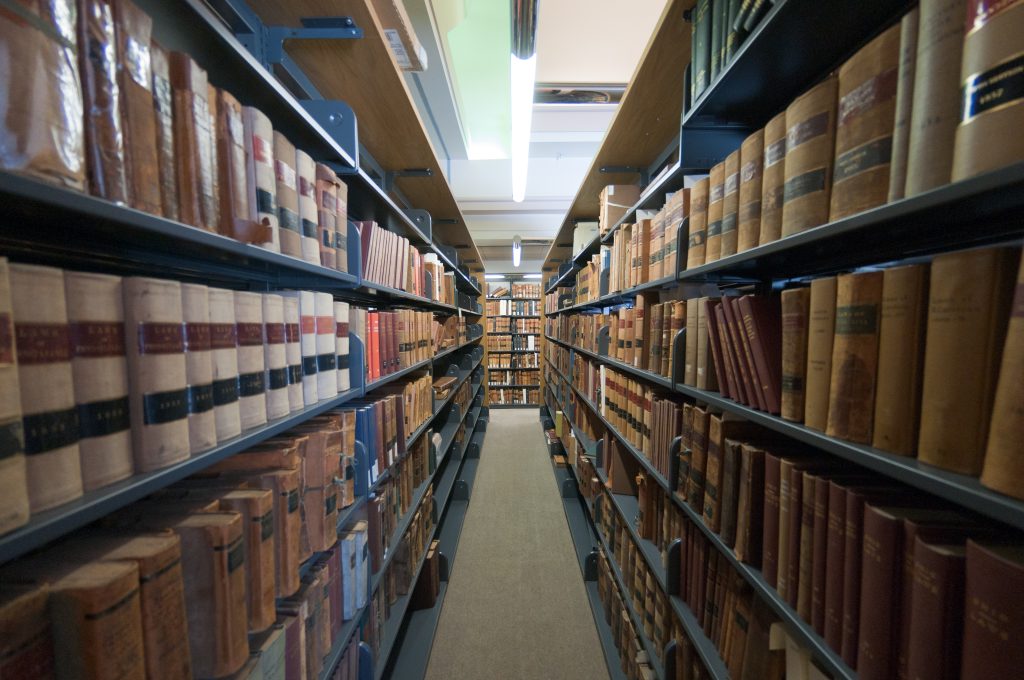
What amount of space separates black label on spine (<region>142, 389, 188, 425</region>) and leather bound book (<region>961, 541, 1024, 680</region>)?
1030 millimetres

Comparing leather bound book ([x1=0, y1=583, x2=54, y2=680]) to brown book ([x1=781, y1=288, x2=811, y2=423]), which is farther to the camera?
brown book ([x1=781, y1=288, x2=811, y2=423])

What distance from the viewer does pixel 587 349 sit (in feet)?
8.70

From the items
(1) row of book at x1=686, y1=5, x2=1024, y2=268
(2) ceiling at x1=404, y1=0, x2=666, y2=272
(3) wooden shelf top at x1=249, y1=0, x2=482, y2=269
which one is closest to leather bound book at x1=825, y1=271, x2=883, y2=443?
(1) row of book at x1=686, y1=5, x2=1024, y2=268

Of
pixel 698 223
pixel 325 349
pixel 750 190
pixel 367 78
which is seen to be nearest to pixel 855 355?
pixel 750 190

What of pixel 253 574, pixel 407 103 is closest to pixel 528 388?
pixel 407 103

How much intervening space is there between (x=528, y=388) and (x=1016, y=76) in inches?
268

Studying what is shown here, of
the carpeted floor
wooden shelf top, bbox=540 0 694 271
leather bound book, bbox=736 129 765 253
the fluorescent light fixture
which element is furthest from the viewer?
the carpeted floor

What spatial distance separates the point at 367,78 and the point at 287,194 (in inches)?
27.7

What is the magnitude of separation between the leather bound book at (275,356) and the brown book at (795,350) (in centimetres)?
105

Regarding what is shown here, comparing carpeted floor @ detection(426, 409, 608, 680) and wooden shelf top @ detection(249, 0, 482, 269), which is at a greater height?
wooden shelf top @ detection(249, 0, 482, 269)

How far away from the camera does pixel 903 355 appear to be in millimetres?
512

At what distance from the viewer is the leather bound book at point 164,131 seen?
1.79 feet

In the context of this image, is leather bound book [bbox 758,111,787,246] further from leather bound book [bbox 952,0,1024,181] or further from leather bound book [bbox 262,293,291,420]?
leather bound book [bbox 262,293,291,420]

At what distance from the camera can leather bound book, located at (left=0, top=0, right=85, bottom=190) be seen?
0.37 metres
